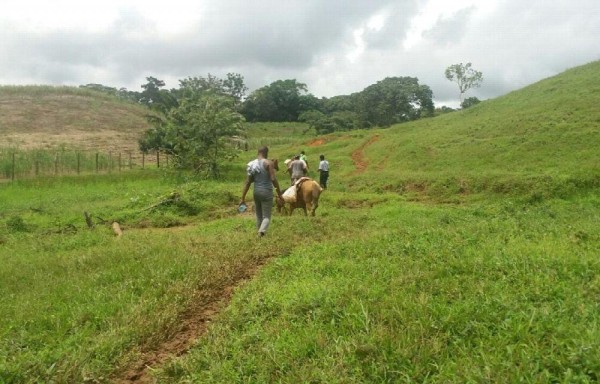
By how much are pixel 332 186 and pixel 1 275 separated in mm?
15315

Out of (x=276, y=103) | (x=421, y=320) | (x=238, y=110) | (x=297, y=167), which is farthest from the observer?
(x=276, y=103)

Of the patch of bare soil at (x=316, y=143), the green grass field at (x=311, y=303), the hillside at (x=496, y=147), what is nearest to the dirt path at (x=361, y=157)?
the hillside at (x=496, y=147)

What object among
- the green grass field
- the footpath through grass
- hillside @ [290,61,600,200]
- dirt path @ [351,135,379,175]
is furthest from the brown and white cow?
dirt path @ [351,135,379,175]

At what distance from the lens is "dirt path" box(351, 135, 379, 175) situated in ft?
88.5

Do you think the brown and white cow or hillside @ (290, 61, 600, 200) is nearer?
the brown and white cow

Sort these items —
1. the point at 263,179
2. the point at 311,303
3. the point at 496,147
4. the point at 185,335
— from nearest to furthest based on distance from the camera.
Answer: the point at 311,303 < the point at 185,335 < the point at 263,179 < the point at 496,147

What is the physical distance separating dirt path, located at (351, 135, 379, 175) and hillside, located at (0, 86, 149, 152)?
21.8 meters

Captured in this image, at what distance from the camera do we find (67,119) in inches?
2181

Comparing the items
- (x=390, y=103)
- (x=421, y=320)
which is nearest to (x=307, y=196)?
(x=421, y=320)

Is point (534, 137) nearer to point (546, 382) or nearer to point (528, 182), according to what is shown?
point (528, 182)

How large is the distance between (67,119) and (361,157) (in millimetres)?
40415

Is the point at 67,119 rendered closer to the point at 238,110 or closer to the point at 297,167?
the point at 238,110

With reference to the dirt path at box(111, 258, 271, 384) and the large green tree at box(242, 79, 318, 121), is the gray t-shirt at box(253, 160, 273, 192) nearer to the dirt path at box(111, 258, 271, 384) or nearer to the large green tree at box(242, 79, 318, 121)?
the dirt path at box(111, 258, 271, 384)

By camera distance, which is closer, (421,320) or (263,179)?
(421,320)
